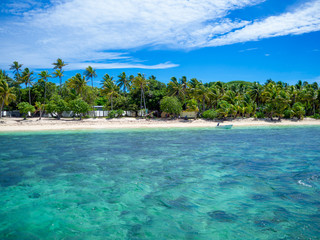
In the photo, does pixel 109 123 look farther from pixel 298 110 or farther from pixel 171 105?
pixel 298 110

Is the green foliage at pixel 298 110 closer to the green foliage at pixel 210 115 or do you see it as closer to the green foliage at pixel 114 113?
the green foliage at pixel 210 115

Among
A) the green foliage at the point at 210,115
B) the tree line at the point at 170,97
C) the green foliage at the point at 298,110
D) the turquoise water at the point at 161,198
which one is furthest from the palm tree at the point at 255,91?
the turquoise water at the point at 161,198

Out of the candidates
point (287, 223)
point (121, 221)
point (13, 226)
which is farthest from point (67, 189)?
point (287, 223)

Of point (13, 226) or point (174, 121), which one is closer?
point (13, 226)

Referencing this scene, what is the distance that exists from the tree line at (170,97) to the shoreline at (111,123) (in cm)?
215

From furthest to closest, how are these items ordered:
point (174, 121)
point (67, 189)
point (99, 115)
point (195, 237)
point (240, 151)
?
point (99, 115), point (174, 121), point (240, 151), point (67, 189), point (195, 237)

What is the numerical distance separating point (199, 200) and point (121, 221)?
286 centimetres

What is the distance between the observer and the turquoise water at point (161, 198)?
6.14 meters

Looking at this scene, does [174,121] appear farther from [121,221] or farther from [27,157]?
[121,221]

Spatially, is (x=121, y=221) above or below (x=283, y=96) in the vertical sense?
below

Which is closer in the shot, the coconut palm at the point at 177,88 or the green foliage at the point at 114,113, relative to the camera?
the green foliage at the point at 114,113

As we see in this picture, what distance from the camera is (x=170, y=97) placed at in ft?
161

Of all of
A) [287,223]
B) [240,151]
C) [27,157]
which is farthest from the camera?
[240,151]

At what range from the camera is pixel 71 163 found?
1418 cm
